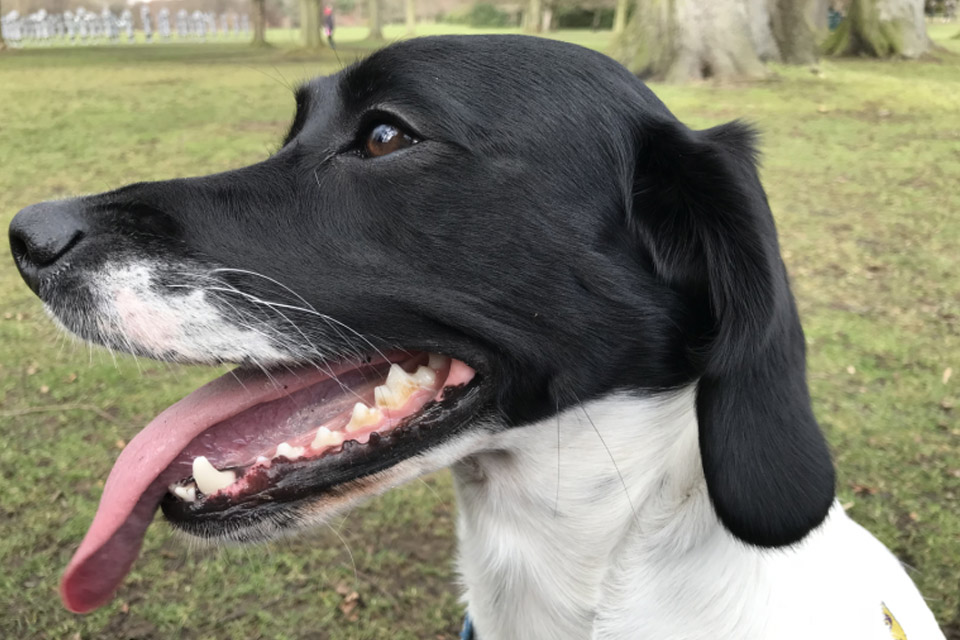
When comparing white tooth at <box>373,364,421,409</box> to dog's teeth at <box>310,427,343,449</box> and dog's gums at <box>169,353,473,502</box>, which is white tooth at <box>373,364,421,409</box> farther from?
dog's teeth at <box>310,427,343,449</box>

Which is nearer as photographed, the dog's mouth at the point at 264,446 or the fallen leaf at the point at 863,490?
the dog's mouth at the point at 264,446

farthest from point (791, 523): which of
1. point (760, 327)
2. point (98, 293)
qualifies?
point (98, 293)

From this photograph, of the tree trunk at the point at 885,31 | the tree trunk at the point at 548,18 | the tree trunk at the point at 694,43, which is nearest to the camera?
the tree trunk at the point at 694,43

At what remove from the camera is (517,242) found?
1.73m

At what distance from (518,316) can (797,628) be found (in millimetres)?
915

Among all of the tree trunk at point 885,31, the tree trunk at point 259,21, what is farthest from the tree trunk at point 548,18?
the tree trunk at point 885,31

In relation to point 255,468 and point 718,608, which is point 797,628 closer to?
point 718,608

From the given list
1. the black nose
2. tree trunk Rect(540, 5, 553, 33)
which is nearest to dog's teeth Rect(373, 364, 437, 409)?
the black nose

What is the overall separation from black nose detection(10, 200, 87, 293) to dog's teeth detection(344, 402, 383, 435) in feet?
2.28

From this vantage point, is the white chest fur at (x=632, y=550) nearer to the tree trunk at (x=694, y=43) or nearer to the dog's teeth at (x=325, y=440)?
the dog's teeth at (x=325, y=440)

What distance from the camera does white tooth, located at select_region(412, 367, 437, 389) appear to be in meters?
1.80

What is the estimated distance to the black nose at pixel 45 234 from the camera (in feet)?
5.50

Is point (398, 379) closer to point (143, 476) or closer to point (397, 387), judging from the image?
point (397, 387)

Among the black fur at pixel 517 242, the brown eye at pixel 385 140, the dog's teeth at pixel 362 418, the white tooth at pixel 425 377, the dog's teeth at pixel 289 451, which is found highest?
the brown eye at pixel 385 140
